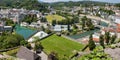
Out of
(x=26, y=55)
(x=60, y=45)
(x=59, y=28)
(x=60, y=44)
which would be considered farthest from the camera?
(x=59, y=28)

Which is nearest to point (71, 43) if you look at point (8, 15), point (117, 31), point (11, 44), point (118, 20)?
point (11, 44)

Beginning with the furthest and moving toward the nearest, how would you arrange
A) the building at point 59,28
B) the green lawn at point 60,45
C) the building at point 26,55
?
the building at point 59,28 → the green lawn at point 60,45 → the building at point 26,55

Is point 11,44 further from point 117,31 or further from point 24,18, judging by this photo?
point 24,18

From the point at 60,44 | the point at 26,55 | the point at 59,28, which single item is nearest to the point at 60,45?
the point at 60,44

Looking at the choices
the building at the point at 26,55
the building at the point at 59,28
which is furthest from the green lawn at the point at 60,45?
the building at the point at 59,28

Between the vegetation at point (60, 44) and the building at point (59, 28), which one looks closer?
the vegetation at point (60, 44)

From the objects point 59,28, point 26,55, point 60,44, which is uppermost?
point 26,55

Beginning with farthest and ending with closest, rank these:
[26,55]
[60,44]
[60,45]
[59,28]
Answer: [59,28]
[60,44]
[60,45]
[26,55]

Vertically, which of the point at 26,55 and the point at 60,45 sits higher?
the point at 26,55

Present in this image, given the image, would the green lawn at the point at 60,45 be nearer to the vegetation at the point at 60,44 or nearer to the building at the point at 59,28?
the vegetation at the point at 60,44

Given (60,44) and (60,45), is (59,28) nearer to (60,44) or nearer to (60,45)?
(60,44)

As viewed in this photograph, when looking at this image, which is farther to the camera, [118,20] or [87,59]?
[118,20]
